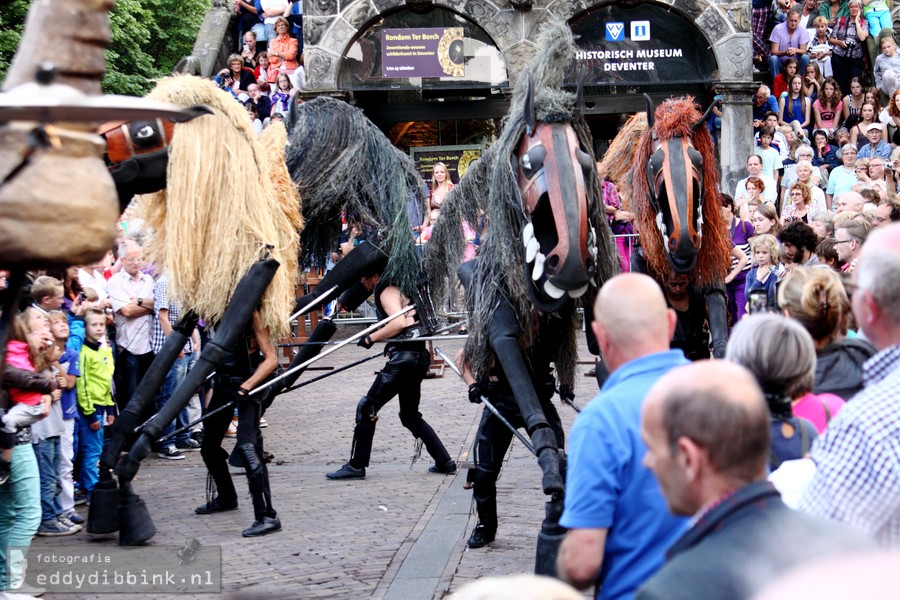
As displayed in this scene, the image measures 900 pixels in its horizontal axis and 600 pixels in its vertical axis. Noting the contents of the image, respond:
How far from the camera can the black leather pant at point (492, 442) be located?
6586 mm

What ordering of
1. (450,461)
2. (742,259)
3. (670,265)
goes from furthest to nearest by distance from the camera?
(742,259), (450,461), (670,265)

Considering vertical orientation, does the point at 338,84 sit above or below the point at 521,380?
above

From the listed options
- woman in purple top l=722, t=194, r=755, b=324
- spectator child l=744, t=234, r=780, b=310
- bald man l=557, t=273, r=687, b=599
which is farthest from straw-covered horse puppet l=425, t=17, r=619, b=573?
woman in purple top l=722, t=194, r=755, b=324

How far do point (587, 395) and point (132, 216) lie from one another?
578 cm

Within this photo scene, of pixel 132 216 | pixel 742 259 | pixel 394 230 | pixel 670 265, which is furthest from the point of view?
pixel 742 259

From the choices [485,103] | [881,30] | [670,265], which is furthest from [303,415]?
[881,30]

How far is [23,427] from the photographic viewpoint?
20.1ft

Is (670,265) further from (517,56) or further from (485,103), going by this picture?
(485,103)

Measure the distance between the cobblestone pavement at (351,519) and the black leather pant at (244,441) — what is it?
0.27 metres

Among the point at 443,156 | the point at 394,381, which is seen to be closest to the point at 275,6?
the point at 443,156

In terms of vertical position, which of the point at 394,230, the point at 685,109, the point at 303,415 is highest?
the point at 685,109

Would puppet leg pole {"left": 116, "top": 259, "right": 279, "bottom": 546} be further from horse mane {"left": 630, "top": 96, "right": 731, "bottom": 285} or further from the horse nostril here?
horse mane {"left": 630, "top": 96, "right": 731, "bottom": 285}

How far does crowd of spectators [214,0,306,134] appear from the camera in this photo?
17156 millimetres

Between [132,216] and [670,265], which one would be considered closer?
[670,265]
